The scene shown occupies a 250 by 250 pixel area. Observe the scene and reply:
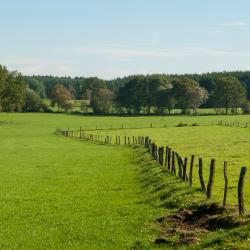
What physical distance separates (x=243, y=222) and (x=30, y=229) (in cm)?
903

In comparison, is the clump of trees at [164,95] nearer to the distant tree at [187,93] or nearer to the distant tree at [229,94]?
the distant tree at [187,93]

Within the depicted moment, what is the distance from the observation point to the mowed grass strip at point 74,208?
19.9 m

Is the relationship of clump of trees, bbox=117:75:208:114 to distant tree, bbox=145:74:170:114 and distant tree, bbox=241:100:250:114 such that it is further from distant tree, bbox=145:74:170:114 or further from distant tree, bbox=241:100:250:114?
distant tree, bbox=241:100:250:114

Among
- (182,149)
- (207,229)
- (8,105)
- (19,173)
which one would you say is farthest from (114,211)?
(8,105)

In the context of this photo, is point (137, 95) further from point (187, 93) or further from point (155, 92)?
point (187, 93)

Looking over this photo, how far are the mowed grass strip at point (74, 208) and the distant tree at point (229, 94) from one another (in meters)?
149

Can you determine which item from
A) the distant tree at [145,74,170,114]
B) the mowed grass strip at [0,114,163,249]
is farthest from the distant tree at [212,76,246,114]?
the mowed grass strip at [0,114,163,249]

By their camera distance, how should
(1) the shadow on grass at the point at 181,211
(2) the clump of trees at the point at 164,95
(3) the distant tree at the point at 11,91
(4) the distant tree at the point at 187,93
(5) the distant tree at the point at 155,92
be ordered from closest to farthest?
(1) the shadow on grass at the point at 181,211, (3) the distant tree at the point at 11,91, (4) the distant tree at the point at 187,93, (2) the clump of trees at the point at 164,95, (5) the distant tree at the point at 155,92

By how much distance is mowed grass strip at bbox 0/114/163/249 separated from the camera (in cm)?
1989

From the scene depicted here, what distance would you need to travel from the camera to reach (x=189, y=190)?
2686 centimetres

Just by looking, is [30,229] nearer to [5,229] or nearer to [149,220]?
[5,229]

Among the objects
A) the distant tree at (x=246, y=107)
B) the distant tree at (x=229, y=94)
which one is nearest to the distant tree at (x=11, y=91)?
the distant tree at (x=229, y=94)

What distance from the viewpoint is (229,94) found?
627 ft

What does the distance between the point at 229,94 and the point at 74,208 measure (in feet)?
561
